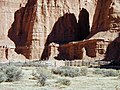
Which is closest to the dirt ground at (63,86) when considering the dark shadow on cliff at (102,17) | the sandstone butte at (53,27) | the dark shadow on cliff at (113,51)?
the dark shadow on cliff at (113,51)

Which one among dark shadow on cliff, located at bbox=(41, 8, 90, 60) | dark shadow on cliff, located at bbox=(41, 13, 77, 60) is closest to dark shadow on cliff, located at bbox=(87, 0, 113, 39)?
dark shadow on cliff, located at bbox=(41, 8, 90, 60)

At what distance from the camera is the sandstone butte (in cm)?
6694

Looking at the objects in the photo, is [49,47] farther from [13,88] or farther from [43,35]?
[13,88]

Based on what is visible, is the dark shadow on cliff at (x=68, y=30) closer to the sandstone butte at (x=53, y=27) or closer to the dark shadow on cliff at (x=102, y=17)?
the sandstone butte at (x=53, y=27)

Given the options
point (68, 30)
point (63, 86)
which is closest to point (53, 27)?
point (68, 30)

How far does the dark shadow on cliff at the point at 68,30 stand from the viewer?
267ft

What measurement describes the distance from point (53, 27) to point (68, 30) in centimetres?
353

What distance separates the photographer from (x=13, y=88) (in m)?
20.7

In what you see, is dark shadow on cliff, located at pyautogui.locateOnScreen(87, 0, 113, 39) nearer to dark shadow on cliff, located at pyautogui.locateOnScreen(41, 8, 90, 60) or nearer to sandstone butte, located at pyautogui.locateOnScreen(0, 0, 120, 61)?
sandstone butte, located at pyautogui.locateOnScreen(0, 0, 120, 61)

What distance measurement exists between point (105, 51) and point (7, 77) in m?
37.6

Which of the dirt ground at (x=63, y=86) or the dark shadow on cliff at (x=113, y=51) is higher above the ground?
the dirt ground at (x=63, y=86)

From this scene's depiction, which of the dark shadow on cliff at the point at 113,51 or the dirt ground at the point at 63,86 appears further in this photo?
the dark shadow on cliff at the point at 113,51

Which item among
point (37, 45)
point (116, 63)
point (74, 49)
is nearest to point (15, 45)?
point (37, 45)

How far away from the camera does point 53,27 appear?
8225 centimetres
